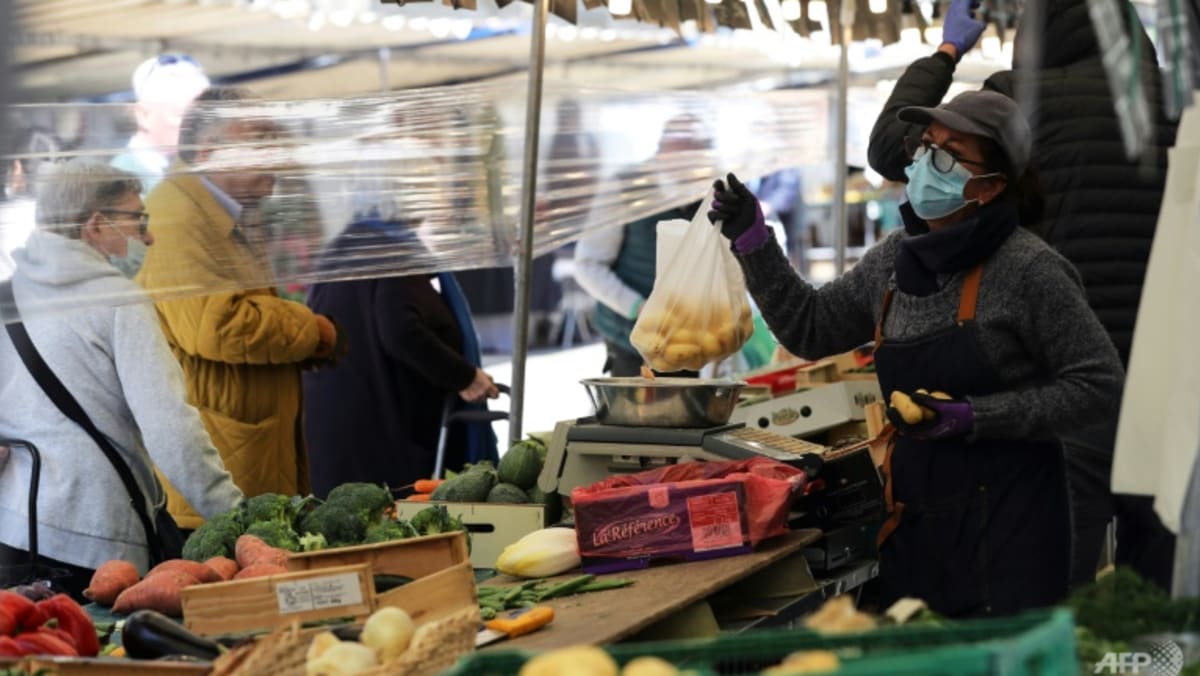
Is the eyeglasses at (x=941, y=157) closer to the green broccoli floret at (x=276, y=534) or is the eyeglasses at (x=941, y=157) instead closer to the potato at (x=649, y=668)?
the green broccoli floret at (x=276, y=534)

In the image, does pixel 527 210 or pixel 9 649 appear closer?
pixel 9 649

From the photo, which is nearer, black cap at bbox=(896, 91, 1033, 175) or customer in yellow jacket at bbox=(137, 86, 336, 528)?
black cap at bbox=(896, 91, 1033, 175)

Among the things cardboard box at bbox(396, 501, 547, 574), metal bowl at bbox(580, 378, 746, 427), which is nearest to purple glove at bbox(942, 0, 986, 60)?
metal bowl at bbox(580, 378, 746, 427)

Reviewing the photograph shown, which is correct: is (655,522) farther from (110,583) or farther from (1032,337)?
(110,583)

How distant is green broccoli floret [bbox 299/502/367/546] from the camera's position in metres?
3.84

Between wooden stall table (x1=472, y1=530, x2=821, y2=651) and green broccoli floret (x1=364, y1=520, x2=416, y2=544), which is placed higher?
green broccoli floret (x1=364, y1=520, x2=416, y2=544)

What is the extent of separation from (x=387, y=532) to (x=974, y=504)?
141 centimetres

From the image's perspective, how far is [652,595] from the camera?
331 centimetres

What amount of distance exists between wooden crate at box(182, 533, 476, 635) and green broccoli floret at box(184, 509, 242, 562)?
77 cm

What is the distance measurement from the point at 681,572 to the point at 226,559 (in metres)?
1.04

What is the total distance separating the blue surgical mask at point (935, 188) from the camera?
377cm

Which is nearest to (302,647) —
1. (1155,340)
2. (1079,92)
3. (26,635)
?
(26,635)

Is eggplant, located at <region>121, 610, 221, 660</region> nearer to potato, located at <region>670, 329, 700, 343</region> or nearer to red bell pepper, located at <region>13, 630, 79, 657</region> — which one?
red bell pepper, located at <region>13, 630, 79, 657</region>

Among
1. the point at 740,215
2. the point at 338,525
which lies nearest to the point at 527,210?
the point at 740,215
